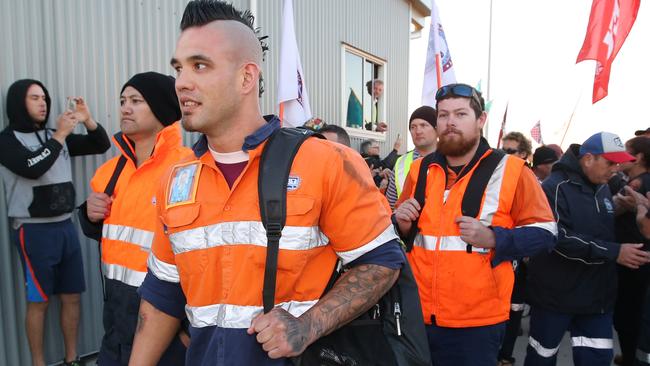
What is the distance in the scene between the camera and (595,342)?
369 centimetres

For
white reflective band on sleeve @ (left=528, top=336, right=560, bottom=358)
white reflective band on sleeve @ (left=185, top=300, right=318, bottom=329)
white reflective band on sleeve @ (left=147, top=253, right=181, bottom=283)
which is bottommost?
white reflective band on sleeve @ (left=528, top=336, right=560, bottom=358)

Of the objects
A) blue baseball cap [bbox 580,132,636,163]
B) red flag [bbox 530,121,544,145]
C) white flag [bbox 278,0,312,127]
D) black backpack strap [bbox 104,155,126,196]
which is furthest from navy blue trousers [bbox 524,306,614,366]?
red flag [bbox 530,121,544,145]

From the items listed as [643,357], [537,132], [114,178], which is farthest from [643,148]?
[537,132]

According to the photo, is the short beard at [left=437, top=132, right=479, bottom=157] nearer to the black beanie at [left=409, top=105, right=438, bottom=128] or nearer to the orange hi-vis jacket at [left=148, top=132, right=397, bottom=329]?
the black beanie at [left=409, top=105, right=438, bottom=128]

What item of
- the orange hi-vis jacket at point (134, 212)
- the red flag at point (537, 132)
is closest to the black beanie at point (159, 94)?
the orange hi-vis jacket at point (134, 212)

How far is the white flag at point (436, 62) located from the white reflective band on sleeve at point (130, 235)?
15.7ft

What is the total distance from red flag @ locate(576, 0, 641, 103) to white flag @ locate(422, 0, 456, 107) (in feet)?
5.81

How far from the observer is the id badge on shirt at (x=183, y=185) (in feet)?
5.31


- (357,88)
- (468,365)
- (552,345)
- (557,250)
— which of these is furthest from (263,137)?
(357,88)

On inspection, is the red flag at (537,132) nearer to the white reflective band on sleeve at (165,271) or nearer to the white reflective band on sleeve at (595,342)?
the white reflective band on sleeve at (595,342)

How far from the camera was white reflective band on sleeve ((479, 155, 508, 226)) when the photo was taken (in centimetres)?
288

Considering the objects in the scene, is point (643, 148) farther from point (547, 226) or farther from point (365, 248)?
point (365, 248)

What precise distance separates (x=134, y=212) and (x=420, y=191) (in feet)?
6.07

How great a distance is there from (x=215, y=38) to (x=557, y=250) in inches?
130
